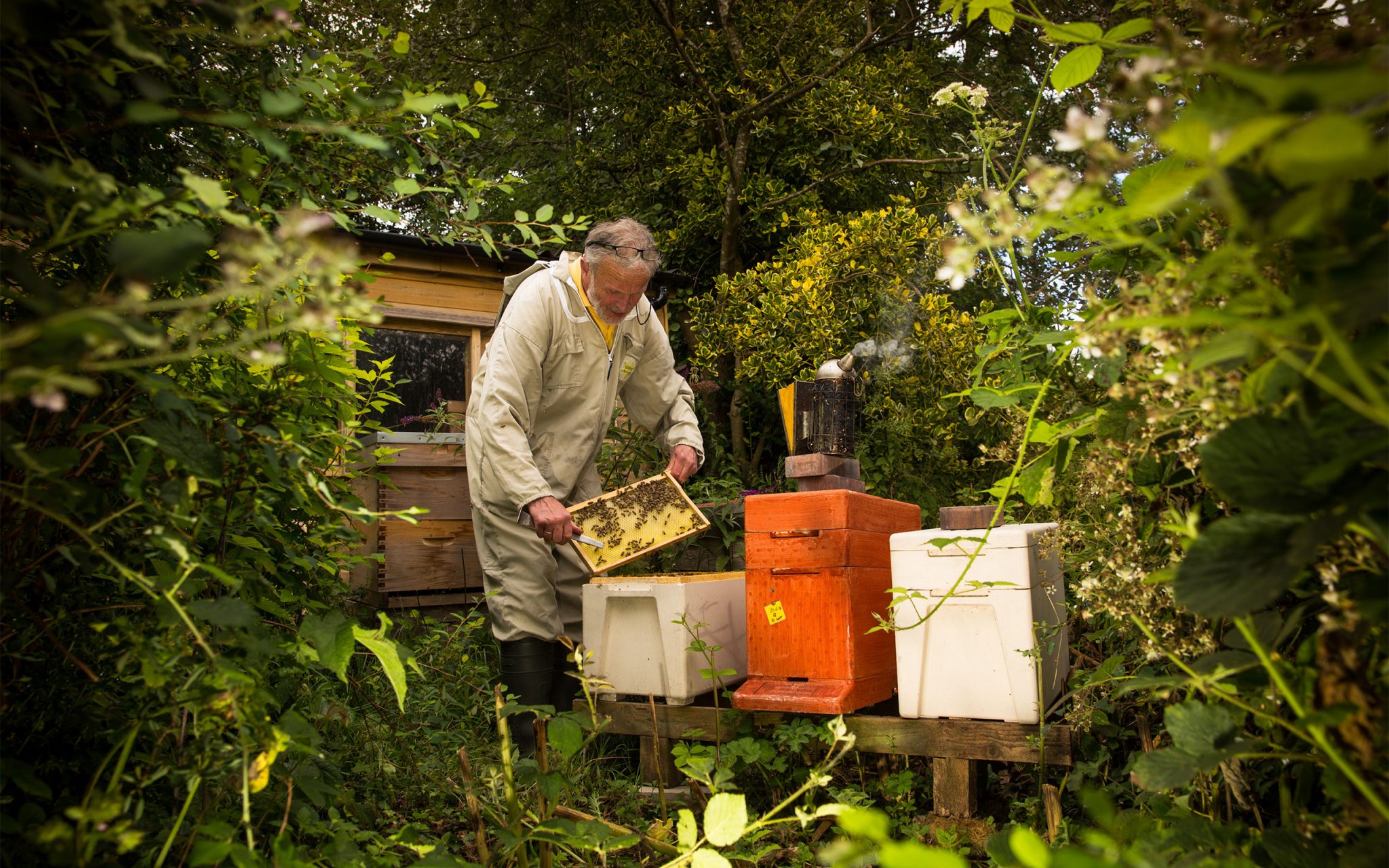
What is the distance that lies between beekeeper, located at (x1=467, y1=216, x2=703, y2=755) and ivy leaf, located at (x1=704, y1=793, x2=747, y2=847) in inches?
73.1

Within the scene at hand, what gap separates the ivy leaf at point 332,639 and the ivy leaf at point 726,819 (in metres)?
0.52

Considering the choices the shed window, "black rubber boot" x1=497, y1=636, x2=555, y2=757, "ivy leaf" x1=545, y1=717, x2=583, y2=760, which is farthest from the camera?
the shed window

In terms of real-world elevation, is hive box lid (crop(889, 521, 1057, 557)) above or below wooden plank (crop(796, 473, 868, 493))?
below

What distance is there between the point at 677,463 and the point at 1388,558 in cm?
292

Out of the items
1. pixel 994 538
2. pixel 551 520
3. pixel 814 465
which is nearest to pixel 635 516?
pixel 551 520

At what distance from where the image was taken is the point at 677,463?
3.61 metres

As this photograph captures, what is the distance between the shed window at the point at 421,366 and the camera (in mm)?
5152

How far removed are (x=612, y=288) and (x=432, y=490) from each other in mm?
1886

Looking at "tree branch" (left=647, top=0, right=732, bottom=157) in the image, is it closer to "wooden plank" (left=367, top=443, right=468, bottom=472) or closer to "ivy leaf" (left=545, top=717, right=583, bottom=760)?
"wooden plank" (left=367, top=443, right=468, bottom=472)

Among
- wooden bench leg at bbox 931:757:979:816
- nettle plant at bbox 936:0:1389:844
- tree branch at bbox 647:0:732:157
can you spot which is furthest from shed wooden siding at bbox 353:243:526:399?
nettle plant at bbox 936:0:1389:844

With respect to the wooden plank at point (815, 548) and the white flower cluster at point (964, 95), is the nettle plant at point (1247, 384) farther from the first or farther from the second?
the wooden plank at point (815, 548)

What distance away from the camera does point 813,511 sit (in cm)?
252

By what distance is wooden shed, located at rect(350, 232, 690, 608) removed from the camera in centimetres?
449

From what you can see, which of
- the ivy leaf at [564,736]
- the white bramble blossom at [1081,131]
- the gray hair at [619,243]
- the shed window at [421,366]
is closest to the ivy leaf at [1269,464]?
the white bramble blossom at [1081,131]
